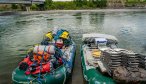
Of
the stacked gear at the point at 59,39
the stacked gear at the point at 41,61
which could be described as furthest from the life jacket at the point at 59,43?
the stacked gear at the point at 41,61

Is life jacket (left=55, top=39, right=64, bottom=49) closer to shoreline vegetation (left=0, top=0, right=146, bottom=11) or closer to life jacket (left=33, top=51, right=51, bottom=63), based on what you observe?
life jacket (left=33, top=51, right=51, bottom=63)

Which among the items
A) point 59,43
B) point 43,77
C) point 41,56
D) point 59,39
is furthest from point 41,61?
point 59,39

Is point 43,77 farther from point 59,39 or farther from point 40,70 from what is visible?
point 59,39

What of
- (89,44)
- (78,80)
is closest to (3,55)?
(89,44)

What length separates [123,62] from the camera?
17062 millimetres

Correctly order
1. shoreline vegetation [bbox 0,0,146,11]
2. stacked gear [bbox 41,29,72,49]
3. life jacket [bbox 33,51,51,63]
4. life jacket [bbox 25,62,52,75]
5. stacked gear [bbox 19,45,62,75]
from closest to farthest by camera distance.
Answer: life jacket [bbox 25,62,52,75]
stacked gear [bbox 19,45,62,75]
life jacket [bbox 33,51,51,63]
stacked gear [bbox 41,29,72,49]
shoreline vegetation [bbox 0,0,146,11]

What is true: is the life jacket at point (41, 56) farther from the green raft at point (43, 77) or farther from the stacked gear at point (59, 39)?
the stacked gear at point (59, 39)

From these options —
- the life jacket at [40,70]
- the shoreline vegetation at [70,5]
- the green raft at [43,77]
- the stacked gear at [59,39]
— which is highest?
the stacked gear at [59,39]

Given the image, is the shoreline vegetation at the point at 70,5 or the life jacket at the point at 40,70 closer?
the life jacket at the point at 40,70

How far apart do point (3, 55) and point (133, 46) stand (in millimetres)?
16685

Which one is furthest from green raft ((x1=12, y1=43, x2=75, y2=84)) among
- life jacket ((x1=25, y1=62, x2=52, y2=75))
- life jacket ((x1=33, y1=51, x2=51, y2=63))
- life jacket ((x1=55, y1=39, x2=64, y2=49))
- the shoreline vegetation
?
the shoreline vegetation

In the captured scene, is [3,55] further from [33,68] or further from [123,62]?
[123,62]

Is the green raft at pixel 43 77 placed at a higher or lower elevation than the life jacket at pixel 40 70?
lower

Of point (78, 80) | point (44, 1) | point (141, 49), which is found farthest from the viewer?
point (44, 1)
